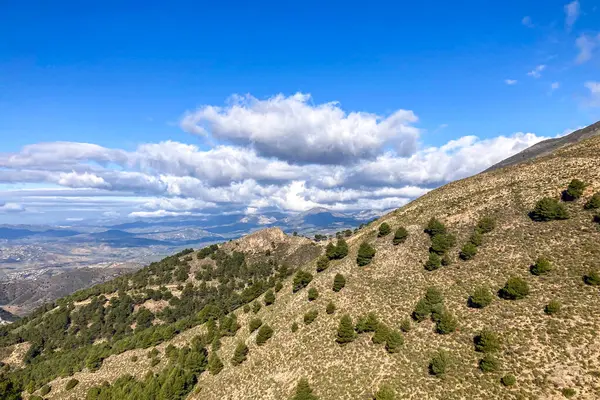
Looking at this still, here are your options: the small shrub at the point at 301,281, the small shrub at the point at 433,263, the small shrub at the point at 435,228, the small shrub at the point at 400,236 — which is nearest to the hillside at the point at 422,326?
the small shrub at the point at 301,281

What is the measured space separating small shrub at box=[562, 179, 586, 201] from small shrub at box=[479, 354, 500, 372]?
125 ft

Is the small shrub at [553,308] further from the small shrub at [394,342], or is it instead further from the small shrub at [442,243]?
the small shrub at [442,243]

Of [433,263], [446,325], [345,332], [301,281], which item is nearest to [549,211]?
[433,263]

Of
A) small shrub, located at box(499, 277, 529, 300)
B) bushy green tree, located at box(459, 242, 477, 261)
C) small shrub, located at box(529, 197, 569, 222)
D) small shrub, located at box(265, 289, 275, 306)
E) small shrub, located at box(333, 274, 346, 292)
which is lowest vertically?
small shrub, located at box(265, 289, 275, 306)

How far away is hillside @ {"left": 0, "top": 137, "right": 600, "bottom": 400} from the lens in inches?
1500

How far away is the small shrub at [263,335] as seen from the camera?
2329 inches

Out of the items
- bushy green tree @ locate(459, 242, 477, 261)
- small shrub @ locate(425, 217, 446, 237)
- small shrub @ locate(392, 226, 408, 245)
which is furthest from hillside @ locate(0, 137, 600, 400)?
small shrub @ locate(425, 217, 446, 237)

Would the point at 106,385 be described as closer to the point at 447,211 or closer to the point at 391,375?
the point at 391,375

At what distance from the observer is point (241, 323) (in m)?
73.6

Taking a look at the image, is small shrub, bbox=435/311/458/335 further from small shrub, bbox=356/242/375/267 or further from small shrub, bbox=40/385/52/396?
small shrub, bbox=40/385/52/396

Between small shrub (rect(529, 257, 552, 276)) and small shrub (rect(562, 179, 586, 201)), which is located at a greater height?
small shrub (rect(562, 179, 586, 201))

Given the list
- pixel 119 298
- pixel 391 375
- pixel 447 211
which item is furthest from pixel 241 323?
pixel 119 298

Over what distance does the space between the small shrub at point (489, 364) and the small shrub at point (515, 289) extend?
1104cm

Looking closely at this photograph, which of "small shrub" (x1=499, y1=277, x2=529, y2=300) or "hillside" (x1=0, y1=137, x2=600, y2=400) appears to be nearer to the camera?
"hillside" (x1=0, y1=137, x2=600, y2=400)
